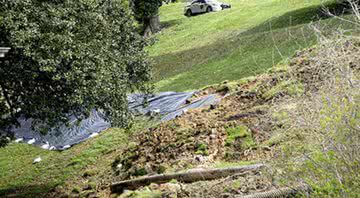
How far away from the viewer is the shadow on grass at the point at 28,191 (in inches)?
543

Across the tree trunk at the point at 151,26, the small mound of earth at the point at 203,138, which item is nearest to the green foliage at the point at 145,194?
the small mound of earth at the point at 203,138

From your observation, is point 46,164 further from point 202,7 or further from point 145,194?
point 202,7

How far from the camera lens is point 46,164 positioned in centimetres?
1598

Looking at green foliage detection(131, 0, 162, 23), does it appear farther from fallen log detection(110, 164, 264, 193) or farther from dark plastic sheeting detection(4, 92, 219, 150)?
fallen log detection(110, 164, 264, 193)

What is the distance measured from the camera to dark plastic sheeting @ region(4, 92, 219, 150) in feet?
55.3

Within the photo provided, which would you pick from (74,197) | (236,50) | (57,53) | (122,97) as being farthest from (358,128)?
(236,50)

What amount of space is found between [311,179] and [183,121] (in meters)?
8.77

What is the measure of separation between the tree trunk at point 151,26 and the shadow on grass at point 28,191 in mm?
23385

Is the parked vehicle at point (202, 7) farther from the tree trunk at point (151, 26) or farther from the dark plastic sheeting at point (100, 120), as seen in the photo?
the dark plastic sheeting at point (100, 120)

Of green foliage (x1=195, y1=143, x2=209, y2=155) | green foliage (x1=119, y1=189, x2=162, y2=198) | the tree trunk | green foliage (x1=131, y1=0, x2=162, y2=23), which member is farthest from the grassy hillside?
green foliage (x1=119, y1=189, x2=162, y2=198)

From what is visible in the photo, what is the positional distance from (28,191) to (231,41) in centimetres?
1679

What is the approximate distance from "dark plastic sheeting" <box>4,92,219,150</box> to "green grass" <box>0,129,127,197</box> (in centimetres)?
33

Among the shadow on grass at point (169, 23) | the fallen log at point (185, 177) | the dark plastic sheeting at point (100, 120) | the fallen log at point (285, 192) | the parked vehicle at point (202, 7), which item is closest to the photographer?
the fallen log at point (285, 192)

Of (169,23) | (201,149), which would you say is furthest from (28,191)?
(169,23)
